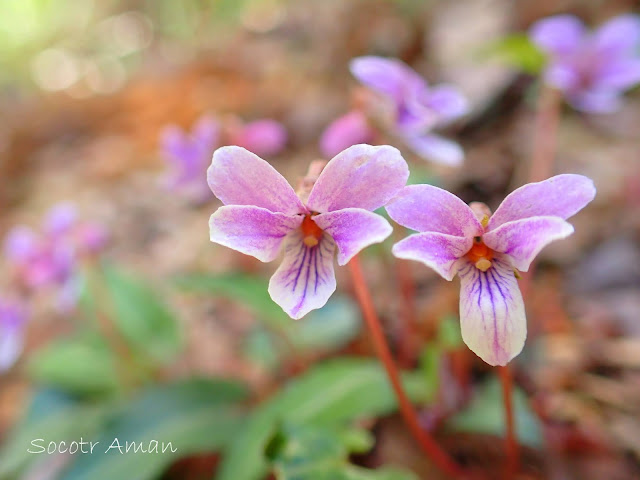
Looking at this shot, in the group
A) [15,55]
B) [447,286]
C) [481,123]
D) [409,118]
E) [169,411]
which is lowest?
[447,286]

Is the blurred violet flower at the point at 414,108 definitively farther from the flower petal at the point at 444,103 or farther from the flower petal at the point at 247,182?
the flower petal at the point at 247,182

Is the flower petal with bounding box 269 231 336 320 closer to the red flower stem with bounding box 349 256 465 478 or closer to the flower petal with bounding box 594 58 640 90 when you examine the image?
the red flower stem with bounding box 349 256 465 478

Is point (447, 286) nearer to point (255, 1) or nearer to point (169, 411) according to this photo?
point (169, 411)

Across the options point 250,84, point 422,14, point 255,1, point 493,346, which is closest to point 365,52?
point 422,14

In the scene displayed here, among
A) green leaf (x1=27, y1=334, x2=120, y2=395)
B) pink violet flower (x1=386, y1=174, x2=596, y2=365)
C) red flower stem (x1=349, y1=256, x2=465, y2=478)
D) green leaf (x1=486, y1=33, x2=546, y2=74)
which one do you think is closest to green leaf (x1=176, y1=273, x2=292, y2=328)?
red flower stem (x1=349, y1=256, x2=465, y2=478)

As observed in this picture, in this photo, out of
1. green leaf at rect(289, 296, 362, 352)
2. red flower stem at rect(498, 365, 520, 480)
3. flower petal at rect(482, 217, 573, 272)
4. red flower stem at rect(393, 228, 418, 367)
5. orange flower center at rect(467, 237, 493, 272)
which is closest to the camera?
flower petal at rect(482, 217, 573, 272)

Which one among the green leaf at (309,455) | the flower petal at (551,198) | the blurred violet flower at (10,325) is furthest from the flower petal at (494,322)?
the blurred violet flower at (10,325)
